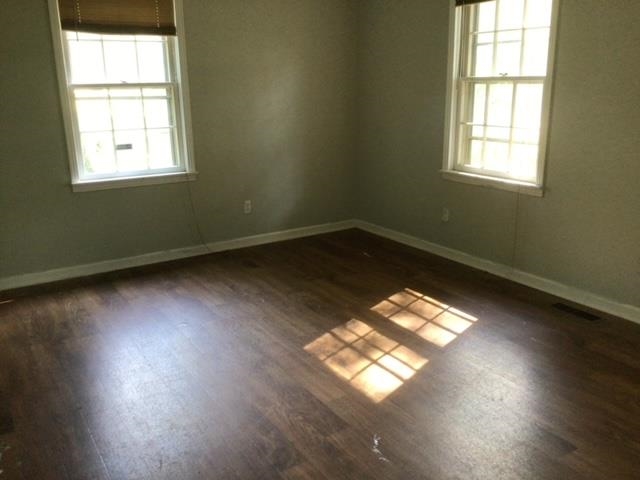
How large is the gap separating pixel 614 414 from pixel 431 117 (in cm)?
285

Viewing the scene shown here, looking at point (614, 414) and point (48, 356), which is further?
point (48, 356)

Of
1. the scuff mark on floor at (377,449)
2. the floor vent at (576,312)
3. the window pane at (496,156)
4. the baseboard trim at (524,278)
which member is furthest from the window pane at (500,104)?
the scuff mark on floor at (377,449)

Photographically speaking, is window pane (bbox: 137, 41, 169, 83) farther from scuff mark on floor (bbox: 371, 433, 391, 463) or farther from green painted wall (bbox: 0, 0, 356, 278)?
scuff mark on floor (bbox: 371, 433, 391, 463)

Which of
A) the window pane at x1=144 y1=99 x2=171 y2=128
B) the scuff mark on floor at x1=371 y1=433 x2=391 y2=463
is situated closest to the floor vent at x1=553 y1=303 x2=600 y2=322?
the scuff mark on floor at x1=371 y1=433 x2=391 y2=463

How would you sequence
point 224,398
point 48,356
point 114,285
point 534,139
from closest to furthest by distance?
point 224,398
point 48,356
point 534,139
point 114,285

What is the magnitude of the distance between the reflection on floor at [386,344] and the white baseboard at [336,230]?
778 mm

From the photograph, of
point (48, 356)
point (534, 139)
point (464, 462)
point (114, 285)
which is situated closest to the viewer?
point (464, 462)

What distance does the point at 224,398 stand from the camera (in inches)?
107

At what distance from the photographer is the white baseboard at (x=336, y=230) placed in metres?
3.71

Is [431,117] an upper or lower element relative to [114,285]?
upper

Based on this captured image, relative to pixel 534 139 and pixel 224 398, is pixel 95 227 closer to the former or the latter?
pixel 224 398

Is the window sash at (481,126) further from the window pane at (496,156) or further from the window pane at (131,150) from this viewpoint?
the window pane at (131,150)

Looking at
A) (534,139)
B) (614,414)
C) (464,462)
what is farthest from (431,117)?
(464,462)

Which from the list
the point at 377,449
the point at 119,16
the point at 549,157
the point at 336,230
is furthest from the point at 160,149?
the point at 377,449
